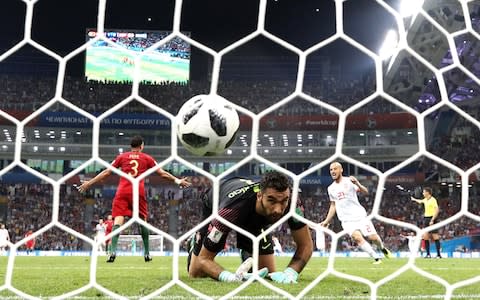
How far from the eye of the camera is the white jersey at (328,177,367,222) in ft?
24.9

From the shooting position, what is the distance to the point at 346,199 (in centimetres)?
764

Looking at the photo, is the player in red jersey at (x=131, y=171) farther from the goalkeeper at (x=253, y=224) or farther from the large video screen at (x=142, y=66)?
the large video screen at (x=142, y=66)

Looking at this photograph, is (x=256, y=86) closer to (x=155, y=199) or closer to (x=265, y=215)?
(x=155, y=199)

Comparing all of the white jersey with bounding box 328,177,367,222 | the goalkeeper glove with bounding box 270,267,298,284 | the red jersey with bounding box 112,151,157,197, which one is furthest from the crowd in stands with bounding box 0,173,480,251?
the goalkeeper glove with bounding box 270,267,298,284

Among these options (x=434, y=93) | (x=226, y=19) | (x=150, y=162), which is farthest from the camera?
(x=226, y=19)

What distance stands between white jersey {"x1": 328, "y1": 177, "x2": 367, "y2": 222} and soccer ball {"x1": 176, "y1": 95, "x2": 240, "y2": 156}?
15.0 ft

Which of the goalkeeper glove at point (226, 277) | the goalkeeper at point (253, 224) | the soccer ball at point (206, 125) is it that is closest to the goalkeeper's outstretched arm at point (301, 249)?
the goalkeeper at point (253, 224)

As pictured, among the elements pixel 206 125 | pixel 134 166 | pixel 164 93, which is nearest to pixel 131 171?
pixel 134 166

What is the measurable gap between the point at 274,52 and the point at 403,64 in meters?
9.46

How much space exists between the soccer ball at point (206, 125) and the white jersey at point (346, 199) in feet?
15.0

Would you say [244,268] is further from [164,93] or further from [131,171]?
[164,93]

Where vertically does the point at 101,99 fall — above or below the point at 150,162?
above

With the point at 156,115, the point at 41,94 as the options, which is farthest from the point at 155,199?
the point at 41,94

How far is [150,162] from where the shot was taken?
5.92m
